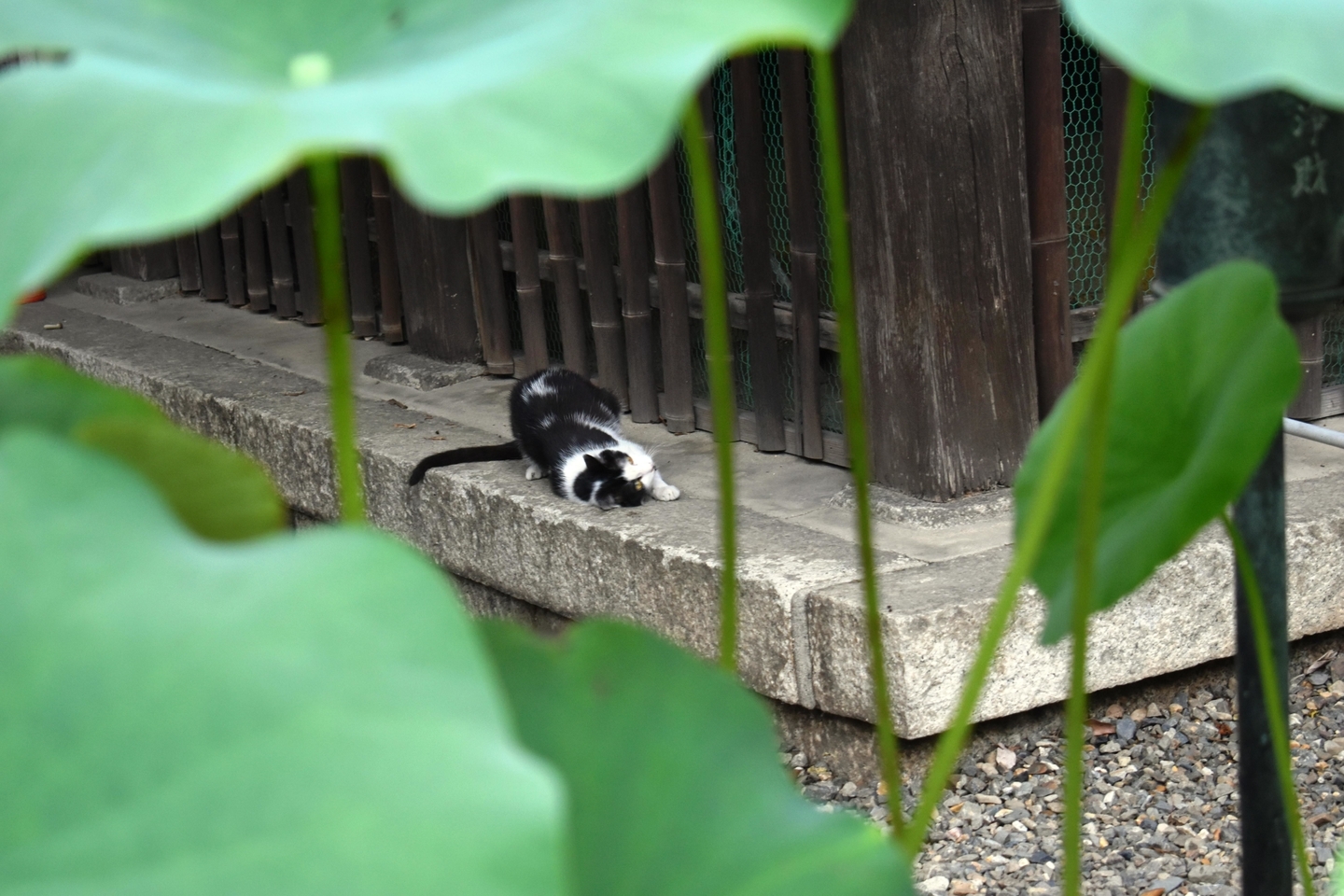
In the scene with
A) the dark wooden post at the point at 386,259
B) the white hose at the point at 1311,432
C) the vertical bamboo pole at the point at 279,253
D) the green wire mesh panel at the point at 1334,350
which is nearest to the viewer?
the white hose at the point at 1311,432

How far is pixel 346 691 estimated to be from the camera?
1.00 feet

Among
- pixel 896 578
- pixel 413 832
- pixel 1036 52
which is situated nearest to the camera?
pixel 413 832

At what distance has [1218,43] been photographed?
0.37 meters

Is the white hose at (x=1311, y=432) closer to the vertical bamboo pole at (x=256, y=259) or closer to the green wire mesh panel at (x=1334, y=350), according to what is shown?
the green wire mesh panel at (x=1334, y=350)

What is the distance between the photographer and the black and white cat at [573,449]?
349 cm

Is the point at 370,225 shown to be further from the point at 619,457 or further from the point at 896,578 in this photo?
the point at 896,578

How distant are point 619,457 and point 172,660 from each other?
10.7 ft

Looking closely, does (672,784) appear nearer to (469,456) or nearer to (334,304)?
(334,304)

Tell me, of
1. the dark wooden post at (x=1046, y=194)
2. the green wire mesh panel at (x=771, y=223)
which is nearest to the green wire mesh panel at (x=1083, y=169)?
the dark wooden post at (x=1046, y=194)

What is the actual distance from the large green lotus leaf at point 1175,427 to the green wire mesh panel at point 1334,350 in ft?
10.3

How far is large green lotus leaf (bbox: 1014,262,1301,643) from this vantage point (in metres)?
0.63

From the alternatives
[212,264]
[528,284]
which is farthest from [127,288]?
[528,284]

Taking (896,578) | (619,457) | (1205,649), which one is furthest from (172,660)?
(619,457)

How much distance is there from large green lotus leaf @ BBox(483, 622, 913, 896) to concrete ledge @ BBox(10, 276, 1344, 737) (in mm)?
2183
